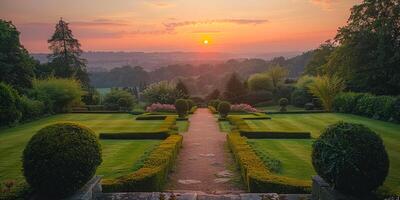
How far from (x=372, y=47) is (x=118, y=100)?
24350 millimetres

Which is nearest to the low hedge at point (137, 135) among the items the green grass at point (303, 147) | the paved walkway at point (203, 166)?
the paved walkway at point (203, 166)

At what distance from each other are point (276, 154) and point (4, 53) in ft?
92.2

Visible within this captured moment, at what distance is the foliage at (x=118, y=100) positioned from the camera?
39.5m

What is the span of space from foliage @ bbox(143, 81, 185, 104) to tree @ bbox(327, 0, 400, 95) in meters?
17.0

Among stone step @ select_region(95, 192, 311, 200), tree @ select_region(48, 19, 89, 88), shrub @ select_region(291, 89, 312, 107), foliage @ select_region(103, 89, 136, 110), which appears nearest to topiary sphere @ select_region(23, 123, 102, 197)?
stone step @ select_region(95, 192, 311, 200)

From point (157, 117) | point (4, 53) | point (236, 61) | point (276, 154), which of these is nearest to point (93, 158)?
point (276, 154)

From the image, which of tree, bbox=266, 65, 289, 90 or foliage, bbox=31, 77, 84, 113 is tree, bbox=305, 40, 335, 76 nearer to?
tree, bbox=266, 65, 289, 90

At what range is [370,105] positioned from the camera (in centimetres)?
2717

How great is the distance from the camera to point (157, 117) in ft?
92.1

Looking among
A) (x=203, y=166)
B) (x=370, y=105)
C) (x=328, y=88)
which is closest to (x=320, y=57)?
(x=328, y=88)

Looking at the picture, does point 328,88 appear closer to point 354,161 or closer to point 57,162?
point 354,161

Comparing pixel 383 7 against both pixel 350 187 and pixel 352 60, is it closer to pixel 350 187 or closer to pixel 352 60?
pixel 352 60

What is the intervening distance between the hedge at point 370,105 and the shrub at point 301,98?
368 inches

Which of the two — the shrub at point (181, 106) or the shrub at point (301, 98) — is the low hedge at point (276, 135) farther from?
the shrub at point (301, 98)
